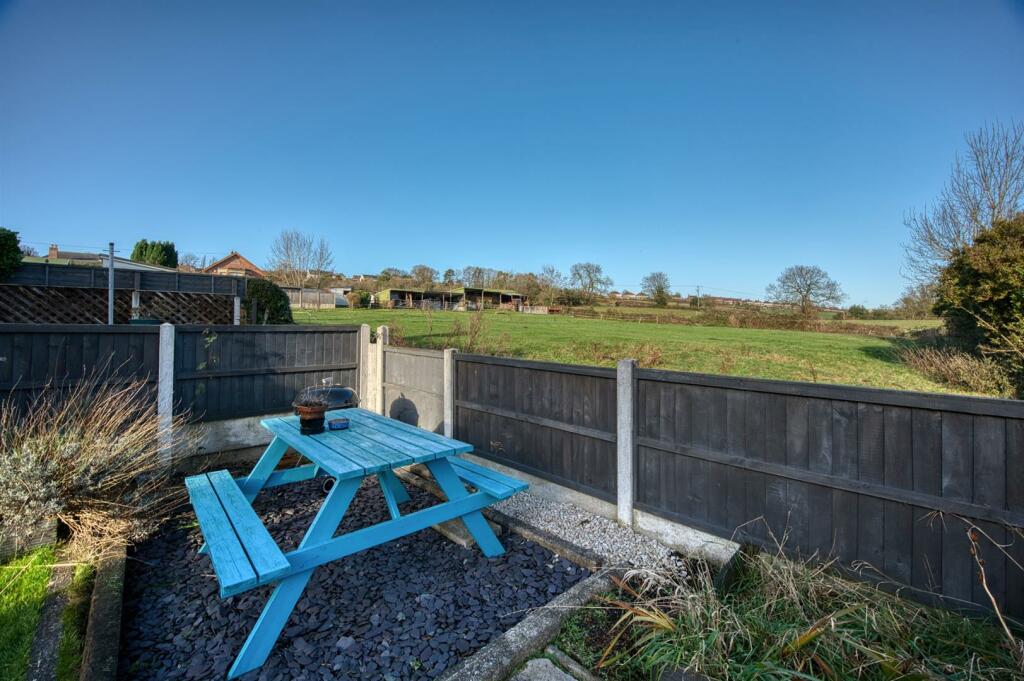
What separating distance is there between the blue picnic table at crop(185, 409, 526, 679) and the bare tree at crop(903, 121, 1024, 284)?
43.2 feet

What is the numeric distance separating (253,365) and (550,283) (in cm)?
3137

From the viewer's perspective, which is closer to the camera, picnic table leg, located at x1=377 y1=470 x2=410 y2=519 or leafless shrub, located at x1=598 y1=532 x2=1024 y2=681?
leafless shrub, located at x1=598 y1=532 x2=1024 y2=681

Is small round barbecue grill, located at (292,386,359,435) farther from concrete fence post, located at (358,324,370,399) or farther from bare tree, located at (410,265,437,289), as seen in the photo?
bare tree, located at (410,265,437,289)

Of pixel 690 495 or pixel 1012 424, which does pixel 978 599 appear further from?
pixel 690 495

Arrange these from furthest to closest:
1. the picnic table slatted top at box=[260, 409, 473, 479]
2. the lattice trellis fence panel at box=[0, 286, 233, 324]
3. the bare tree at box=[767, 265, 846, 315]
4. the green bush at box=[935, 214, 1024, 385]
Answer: the bare tree at box=[767, 265, 846, 315] → the lattice trellis fence panel at box=[0, 286, 233, 324] → the green bush at box=[935, 214, 1024, 385] → the picnic table slatted top at box=[260, 409, 473, 479]

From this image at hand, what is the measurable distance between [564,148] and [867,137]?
7434 mm

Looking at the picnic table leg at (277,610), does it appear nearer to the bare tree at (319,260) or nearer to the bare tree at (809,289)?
the bare tree at (319,260)

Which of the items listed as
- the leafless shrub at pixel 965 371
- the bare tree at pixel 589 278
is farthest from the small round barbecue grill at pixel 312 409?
the bare tree at pixel 589 278

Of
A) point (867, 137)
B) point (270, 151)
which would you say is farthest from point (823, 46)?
point (270, 151)

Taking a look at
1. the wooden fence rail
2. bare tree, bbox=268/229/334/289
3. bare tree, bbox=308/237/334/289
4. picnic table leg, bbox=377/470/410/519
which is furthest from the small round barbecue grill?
bare tree, bbox=308/237/334/289

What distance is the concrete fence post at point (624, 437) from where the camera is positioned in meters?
3.27

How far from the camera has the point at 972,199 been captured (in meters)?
10.7

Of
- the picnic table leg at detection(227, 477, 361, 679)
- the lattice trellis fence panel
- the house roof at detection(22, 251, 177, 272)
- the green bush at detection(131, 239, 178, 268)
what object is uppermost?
the green bush at detection(131, 239, 178, 268)

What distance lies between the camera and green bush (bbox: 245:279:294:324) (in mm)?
10930
